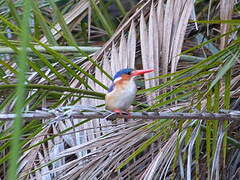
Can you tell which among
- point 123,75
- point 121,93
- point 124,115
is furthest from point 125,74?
point 124,115

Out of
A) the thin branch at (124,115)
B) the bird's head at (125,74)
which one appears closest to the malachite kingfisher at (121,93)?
the bird's head at (125,74)

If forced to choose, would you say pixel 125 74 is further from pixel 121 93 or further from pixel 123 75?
pixel 121 93

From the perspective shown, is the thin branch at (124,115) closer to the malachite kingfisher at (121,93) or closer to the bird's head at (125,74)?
A: the malachite kingfisher at (121,93)

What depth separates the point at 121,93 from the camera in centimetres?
219

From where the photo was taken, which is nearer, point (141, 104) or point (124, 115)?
point (124, 115)

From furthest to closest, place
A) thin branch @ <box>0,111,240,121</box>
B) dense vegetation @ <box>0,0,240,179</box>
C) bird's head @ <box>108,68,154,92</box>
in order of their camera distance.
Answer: bird's head @ <box>108,68,154,92</box>, dense vegetation @ <box>0,0,240,179</box>, thin branch @ <box>0,111,240,121</box>

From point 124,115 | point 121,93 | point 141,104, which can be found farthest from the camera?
point 141,104

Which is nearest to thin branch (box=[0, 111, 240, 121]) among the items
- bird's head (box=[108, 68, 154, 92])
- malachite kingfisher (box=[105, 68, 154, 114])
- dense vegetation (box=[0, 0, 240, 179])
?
dense vegetation (box=[0, 0, 240, 179])

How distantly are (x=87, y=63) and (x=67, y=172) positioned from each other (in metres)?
0.65

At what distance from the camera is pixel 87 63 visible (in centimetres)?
266

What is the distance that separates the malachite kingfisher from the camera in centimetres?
215

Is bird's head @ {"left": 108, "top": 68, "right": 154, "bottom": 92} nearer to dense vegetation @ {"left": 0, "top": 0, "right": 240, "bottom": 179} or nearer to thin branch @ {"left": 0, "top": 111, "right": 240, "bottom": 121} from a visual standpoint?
dense vegetation @ {"left": 0, "top": 0, "right": 240, "bottom": 179}

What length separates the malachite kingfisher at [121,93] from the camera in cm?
215

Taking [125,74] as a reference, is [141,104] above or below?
below
